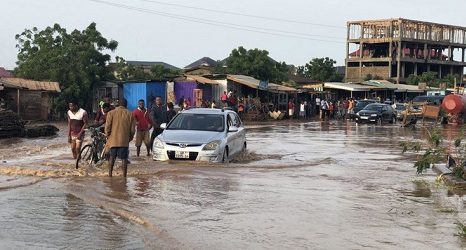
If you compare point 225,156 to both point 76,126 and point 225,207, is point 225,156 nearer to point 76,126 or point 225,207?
point 76,126

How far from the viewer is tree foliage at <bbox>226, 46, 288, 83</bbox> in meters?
48.7

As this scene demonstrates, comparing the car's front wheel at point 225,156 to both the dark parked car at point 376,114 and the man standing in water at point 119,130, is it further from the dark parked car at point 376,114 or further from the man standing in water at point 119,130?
the dark parked car at point 376,114

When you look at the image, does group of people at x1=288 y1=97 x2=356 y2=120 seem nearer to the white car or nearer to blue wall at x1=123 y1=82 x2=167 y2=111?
blue wall at x1=123 y1=82 x2=167 y2=111

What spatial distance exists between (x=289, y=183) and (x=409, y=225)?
3975 millimetres

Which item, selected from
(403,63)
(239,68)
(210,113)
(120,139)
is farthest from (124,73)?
(403,63)

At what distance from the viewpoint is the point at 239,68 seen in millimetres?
48875

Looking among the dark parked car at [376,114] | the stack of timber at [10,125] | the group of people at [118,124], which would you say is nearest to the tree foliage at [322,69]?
the dark parked car at [376,114]

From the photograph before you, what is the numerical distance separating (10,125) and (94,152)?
1150 centimetres

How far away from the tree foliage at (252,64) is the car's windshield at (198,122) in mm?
33752

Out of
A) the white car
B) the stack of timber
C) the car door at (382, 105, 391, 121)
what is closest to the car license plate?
the white car

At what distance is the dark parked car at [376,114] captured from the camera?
1533 inches

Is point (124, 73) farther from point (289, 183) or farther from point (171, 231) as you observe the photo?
point (171, 231)

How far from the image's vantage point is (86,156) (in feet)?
44.4

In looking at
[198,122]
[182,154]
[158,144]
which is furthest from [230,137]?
[158,144]
